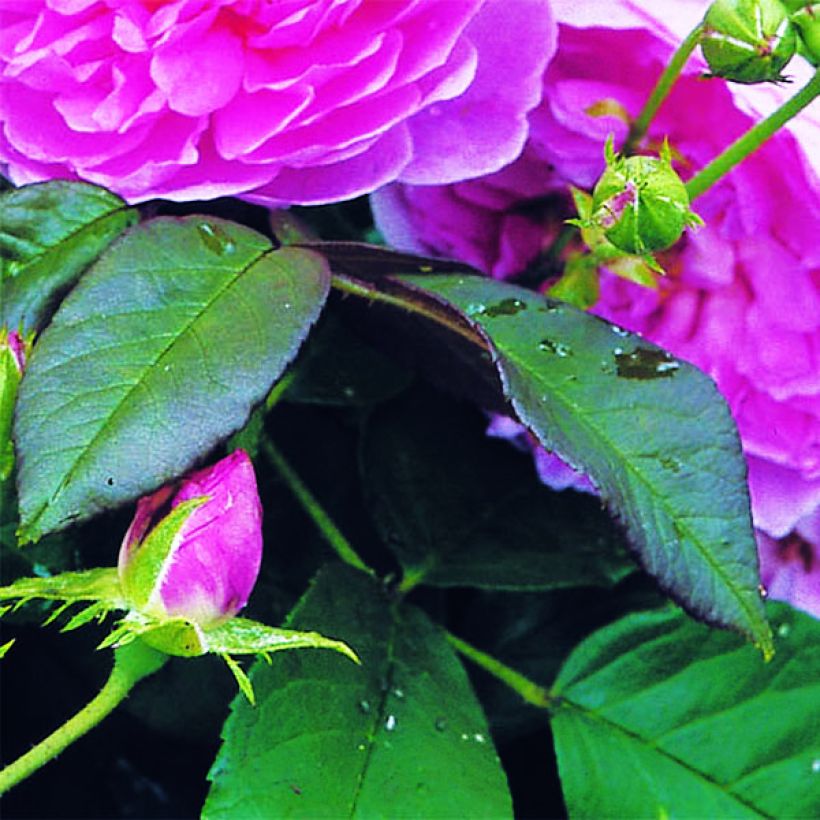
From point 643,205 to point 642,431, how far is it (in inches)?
2.5

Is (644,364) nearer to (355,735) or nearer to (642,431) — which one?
(642,431)

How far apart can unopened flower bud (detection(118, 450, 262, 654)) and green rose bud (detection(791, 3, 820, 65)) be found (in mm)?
188

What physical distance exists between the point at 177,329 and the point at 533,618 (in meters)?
0.22

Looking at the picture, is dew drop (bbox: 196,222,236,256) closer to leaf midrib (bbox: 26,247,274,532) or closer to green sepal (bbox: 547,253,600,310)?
leaf midrib (bbox: 26,247,274,532)

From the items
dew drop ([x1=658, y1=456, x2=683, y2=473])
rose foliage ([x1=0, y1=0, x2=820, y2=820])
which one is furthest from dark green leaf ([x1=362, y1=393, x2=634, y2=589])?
dew drop ([x1=658, y1=456, x2=683, y2=473])

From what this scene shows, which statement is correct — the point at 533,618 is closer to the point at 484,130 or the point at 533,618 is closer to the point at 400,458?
the point at 400,458

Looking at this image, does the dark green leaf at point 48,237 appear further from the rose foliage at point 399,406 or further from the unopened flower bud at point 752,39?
the unopened flower bud at point 752,39

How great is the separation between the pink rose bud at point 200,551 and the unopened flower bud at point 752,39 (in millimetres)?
172

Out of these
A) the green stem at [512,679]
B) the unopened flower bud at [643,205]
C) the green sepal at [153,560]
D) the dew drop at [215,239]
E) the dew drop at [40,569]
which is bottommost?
the green stem at [512,679]

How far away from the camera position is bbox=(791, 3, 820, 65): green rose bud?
40 cm

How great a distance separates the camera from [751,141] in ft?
1.39

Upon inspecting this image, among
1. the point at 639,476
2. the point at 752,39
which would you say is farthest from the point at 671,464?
the point at 752,39

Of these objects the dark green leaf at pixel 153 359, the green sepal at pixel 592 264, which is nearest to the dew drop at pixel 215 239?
the dark green leaf at pixel 153 359

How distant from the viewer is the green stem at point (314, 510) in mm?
500
